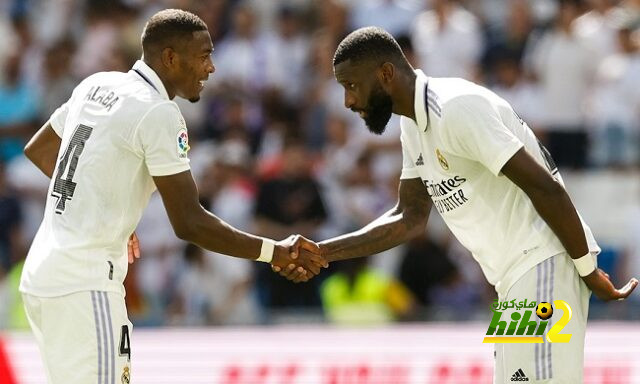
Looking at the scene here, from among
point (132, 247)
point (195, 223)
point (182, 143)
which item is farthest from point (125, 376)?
point (182, 143)

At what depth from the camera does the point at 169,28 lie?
6.46 metres

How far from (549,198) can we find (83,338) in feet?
7.64

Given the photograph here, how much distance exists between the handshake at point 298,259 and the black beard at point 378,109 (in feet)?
2.78

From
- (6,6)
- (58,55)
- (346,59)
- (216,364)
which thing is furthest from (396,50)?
(6,6)

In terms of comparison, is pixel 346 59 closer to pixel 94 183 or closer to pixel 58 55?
pixel 94 183

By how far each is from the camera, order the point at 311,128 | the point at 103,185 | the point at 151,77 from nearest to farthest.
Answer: the point at 103,185 < the point at 151,77 < the point at 311,128

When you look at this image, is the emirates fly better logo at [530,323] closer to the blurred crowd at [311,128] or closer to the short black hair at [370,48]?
the short black hair at [370,48]

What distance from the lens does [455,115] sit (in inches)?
243

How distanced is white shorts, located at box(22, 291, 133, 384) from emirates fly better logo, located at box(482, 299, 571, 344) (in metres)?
1.89

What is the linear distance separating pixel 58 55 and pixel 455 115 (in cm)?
932

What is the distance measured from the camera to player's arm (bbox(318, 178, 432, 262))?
283 inches

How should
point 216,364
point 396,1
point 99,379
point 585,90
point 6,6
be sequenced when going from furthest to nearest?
point 6,6 < point 396,1 < point 585,90 < point 216,364 < point 99,379

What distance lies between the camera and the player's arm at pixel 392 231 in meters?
7.19

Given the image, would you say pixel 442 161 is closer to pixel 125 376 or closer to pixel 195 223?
pixel 195 223
